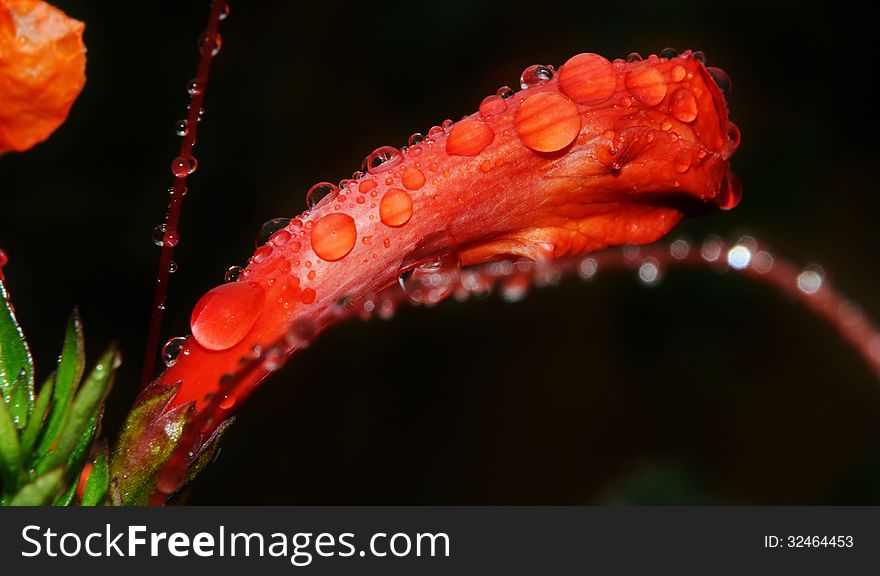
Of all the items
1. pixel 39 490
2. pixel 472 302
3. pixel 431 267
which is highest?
pixel 472 302

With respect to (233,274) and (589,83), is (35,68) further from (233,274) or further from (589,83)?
(589,83)

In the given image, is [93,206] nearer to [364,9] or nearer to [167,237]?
[364,9]

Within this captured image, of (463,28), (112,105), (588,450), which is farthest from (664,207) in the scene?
(588,450)

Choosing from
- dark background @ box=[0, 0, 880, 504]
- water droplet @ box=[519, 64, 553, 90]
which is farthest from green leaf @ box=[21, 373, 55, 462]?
dark background @ box=[0, 0, 880, 504]

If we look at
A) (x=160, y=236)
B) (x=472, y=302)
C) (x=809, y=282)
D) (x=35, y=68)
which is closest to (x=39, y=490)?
(x=160, y=236)

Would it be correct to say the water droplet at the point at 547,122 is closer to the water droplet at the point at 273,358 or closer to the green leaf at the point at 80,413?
the water droplet at the point at 273,358

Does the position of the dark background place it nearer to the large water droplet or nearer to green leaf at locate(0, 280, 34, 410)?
the large water droplet
